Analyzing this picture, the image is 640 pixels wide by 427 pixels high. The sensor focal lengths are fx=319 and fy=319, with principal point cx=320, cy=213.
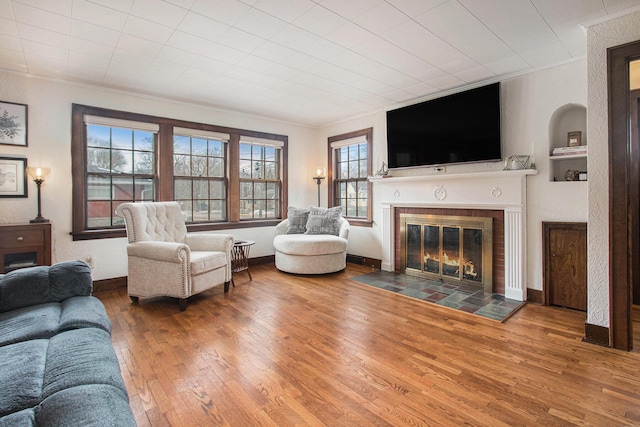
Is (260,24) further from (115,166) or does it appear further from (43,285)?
(115,166)

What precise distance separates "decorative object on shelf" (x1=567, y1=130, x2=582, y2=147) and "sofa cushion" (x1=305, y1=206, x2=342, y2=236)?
295 cm

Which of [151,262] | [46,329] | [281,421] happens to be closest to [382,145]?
[151,262]

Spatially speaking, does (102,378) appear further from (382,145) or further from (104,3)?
(382,145)

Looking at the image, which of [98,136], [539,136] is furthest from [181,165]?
[539,136]

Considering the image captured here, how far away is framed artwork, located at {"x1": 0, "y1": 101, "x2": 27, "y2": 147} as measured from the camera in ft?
11.1

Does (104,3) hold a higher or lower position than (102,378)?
higher

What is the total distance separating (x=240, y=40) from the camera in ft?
9.09

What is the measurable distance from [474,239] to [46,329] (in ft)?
13.1

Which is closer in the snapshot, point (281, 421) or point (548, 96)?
point (281, 421)

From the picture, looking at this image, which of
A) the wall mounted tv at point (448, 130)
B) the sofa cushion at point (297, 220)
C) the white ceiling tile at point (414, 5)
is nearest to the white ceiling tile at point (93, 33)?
the white ceiling tile at point (414, 5)

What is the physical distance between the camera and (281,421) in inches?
63.6

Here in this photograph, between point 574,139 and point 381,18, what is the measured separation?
238cm

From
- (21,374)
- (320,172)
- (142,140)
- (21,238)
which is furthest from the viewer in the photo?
(320,172)

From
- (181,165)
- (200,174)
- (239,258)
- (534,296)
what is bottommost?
(534,296)
